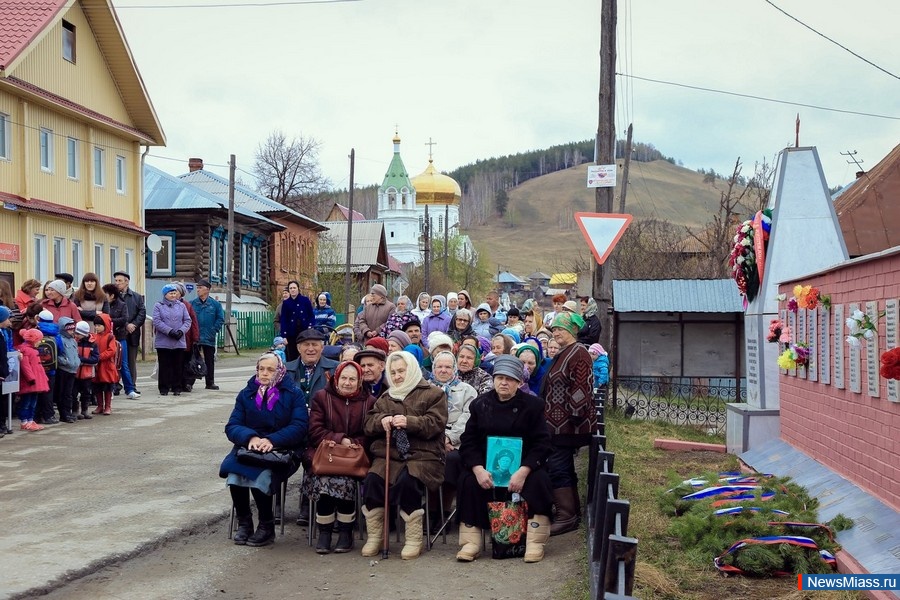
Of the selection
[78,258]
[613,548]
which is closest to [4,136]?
[78,258]

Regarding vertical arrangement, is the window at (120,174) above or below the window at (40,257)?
above

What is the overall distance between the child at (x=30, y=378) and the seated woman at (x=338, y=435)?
572 centimetres

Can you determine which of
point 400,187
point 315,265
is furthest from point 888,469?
point 400,187

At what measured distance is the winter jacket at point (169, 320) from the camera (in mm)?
15953

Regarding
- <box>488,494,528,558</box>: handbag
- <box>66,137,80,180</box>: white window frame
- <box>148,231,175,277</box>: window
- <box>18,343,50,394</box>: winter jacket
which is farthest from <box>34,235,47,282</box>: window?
<box>488,494,528,558</box>: handbag

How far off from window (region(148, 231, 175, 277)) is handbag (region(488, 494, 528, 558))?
32494mm

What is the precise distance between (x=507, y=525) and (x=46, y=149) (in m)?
21.5

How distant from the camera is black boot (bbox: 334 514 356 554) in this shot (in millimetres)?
7766

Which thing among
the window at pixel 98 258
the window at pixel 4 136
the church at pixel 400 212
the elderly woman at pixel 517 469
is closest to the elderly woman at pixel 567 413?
the elderly woman at pixel 517 469

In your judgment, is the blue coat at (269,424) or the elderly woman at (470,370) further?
the elderly woman at (470,370)

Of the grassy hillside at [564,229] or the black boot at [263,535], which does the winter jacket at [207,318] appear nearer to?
the black boot at [263,535]

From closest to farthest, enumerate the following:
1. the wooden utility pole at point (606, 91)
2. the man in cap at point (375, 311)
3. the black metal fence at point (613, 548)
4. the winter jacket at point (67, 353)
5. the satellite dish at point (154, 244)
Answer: the black metal fence at point (613, 548) < the winter jacket at point (67, 353) < the man in cap at point (375, 311) < the wooden utility pole at point (606, 91) < the satellite dish at point (154, 244)

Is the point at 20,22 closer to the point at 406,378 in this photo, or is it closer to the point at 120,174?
the point at 120,174

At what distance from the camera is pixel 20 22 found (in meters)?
24.1
